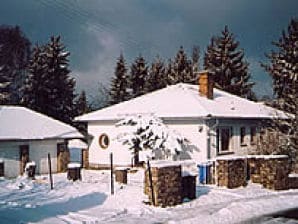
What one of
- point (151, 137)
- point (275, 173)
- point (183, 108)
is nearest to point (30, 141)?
point (151, 137)

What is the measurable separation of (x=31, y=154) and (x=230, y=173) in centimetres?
1259

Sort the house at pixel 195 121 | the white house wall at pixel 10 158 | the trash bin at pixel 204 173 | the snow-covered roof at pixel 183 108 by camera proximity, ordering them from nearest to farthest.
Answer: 1. the trash bin at pixel 204 173
2. the white house wall at pixel 10 158
3. the house at pixel 195 121
4. the snow-covered roof at pixel 183 108

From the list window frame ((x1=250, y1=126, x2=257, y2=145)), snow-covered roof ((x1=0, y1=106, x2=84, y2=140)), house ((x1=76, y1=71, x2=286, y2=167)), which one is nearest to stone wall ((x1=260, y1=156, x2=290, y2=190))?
house ((x1=76, y1=71, x2=286, y2=167))

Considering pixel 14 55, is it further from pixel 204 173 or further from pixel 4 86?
pixel 204 173

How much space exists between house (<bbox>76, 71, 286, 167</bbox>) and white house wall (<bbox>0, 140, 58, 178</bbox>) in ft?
9.89

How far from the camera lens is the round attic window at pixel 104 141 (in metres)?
29.3

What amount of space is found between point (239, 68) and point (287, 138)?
86.2 ft

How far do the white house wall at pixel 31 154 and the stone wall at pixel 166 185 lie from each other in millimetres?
12617

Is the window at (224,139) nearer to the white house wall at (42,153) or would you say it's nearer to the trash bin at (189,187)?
the white house wall at (42,153)

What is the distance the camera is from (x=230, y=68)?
1953 inches

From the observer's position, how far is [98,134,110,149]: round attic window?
29.3 metres

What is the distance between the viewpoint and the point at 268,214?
1383cm

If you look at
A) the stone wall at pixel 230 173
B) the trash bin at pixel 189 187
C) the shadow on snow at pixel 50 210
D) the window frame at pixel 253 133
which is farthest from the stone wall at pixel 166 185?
the window frame at pixel 253 133

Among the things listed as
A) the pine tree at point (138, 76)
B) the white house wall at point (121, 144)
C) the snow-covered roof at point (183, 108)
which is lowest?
the white house wall at point (121, 144)
